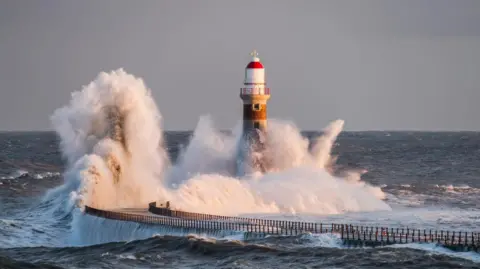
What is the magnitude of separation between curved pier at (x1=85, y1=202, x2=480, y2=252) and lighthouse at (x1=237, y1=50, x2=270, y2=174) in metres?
11.8

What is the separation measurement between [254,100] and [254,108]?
1.69 ft

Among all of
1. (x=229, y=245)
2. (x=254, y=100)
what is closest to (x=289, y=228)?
(x=229, y=245)

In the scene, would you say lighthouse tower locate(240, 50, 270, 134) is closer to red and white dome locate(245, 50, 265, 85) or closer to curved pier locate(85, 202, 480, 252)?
red and white dome locate(245, 50, 265, 85)

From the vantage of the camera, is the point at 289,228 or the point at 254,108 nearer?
the point at 289,228

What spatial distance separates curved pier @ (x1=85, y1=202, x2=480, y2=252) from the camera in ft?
148

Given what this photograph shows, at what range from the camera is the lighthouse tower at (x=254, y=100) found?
64812 mm

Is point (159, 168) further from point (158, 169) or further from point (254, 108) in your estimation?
point (254, 108)

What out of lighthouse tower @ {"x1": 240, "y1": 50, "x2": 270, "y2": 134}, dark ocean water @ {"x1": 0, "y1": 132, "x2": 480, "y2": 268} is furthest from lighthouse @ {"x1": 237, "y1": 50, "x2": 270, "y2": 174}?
dark ocean water @ {"x1": 0, "y1": 132, "x2": 480, "y2": 268}

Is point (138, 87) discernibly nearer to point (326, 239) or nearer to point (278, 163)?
point (278, 163)

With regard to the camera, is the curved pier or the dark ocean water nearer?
the dark ocean water

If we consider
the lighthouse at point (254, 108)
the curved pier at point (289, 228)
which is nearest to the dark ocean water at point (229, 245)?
the curved pier at point (289, 228)

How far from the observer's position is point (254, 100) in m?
64.7

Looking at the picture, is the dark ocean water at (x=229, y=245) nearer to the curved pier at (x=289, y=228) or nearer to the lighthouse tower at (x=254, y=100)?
the curved pier at (x=289, y=228)

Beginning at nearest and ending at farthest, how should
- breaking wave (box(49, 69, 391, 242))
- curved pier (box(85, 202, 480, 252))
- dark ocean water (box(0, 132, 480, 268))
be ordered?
dark ocean water (box(0, 132, 480, 268)) → curved pier (box(85, 202, 480, 252)) → breaking wave (box(49, 69, 391, 242))
